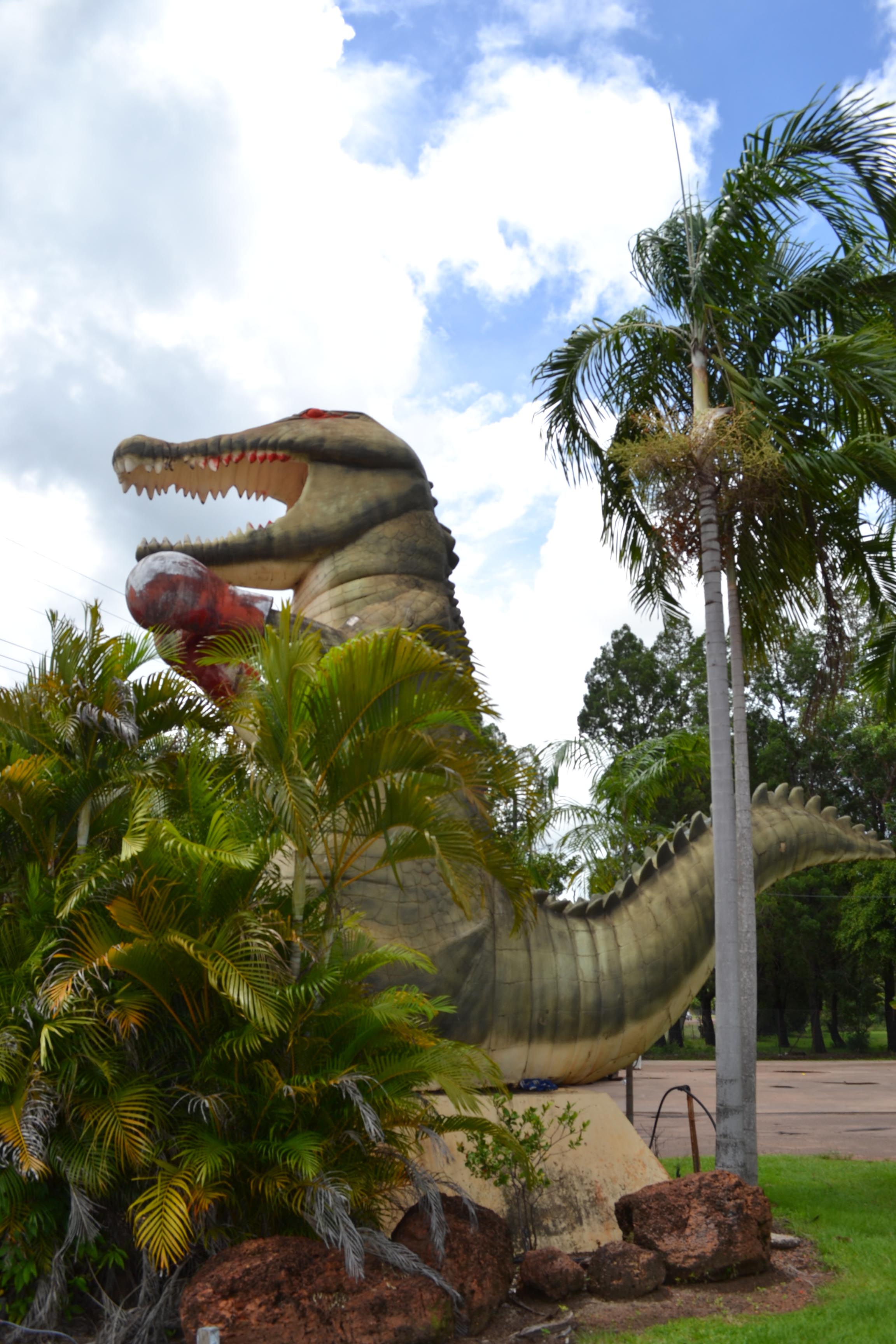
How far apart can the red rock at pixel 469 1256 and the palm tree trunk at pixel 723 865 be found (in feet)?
7.23

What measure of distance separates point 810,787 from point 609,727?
214 inches

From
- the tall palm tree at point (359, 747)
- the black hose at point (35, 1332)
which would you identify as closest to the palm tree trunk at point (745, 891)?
the tall palm tree at point (359, 747)

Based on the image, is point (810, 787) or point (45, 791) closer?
point (45, 791)

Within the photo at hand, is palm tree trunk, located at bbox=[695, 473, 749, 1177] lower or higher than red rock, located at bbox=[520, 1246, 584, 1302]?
higher

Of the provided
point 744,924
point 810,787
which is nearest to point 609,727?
point 810,787

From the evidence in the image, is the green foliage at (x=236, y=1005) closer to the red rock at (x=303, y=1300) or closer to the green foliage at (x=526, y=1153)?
the red rock at (x=303, y=1300)

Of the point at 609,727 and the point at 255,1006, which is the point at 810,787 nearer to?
the point at 609,727

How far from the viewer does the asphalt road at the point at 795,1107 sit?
11.6 m

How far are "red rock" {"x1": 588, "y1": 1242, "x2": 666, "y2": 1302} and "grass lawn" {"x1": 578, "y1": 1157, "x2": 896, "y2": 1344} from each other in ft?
0.94

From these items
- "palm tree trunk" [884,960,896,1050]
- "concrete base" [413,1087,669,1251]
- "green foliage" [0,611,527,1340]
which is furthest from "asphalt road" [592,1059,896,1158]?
"green foliage" [0,611,527,1340]

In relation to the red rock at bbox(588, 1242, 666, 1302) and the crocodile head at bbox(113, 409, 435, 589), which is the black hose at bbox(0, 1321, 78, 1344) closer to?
the red rock at bbox(588, 1242, 666, 1302)

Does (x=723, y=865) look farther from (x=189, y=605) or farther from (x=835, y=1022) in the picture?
(x=835, y=1022)

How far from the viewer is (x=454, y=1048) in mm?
4625

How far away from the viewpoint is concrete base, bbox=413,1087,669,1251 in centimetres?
564
